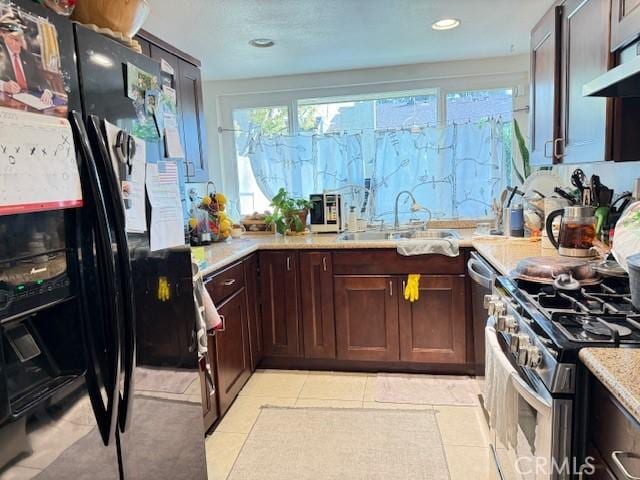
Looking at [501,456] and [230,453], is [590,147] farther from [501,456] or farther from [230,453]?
[230,453]

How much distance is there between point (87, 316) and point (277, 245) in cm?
193

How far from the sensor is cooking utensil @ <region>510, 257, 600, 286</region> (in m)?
1.54

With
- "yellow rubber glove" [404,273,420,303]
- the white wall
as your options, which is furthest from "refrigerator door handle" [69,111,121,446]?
the white wall

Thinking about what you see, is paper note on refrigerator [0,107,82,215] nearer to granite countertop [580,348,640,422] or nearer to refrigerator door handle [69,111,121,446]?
refrigerator door handle [69,111,121,446]

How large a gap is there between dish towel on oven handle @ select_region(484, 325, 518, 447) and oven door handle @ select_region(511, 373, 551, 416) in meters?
0.03

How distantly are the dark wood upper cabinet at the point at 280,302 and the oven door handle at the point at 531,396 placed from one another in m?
1.85

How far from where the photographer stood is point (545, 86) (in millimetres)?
2242

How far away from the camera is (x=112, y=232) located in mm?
1121

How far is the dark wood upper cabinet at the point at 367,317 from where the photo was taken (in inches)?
114

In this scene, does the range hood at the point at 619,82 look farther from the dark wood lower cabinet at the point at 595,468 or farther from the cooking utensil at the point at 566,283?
the dark wood lower cabinet at the point at 595,468

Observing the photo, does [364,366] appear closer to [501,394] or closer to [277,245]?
[277,245]

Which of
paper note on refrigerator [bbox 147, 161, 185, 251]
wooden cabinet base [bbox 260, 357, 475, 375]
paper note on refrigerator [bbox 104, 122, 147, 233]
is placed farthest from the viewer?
wooden cabinet base [bbox 260, 357, 475, 375]

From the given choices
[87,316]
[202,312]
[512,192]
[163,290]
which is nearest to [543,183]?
[512,192]

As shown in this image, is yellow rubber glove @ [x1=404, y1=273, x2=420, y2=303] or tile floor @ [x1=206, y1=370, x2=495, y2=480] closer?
tile floor @ [x1=206, y1=370, x2=495, y2=480]
